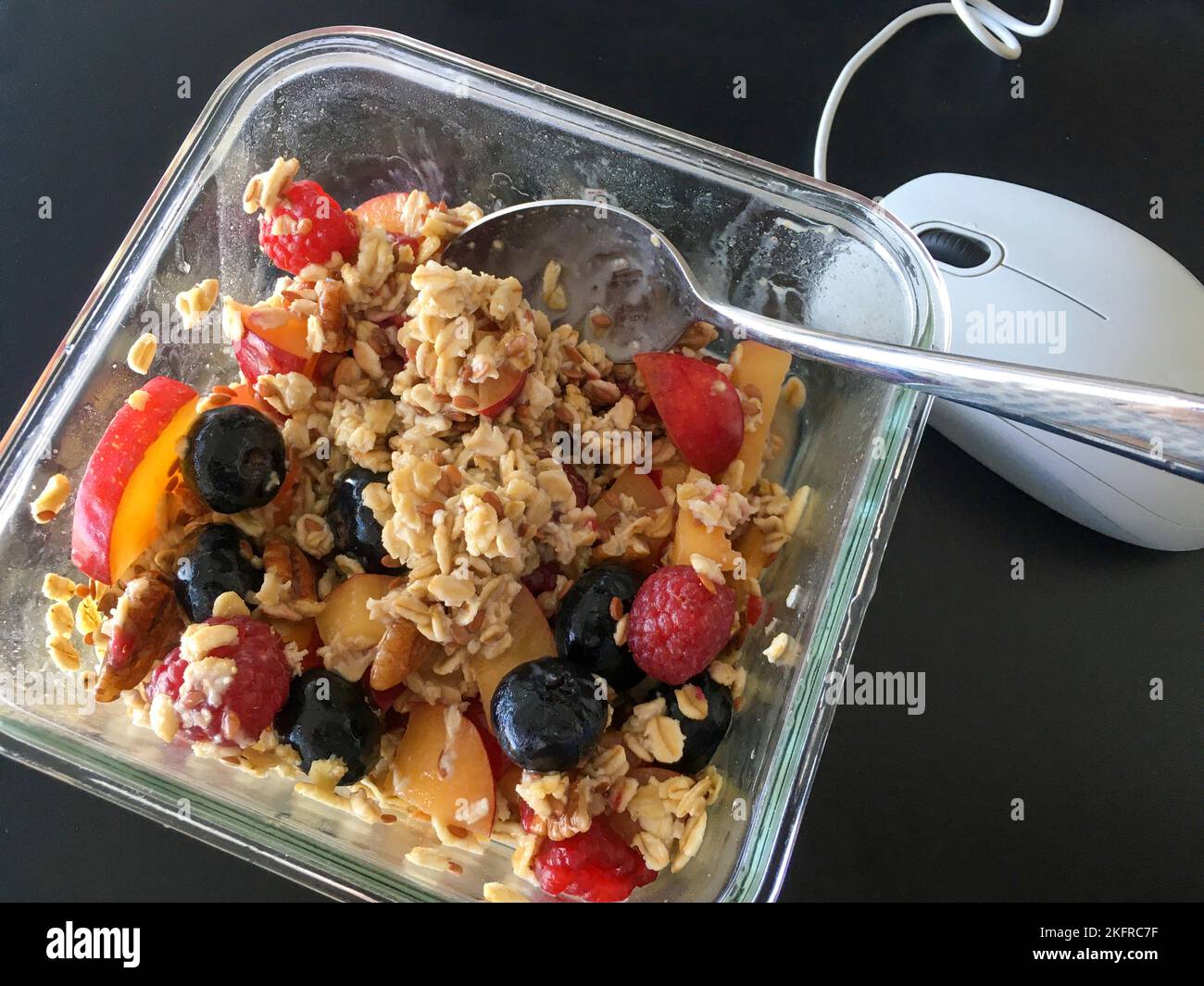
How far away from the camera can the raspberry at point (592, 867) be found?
814mm

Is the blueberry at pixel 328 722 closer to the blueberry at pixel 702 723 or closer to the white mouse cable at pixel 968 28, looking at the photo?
the blueberry at pixel 702 723

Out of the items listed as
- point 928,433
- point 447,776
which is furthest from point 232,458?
point 928,433

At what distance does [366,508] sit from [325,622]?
12 cm

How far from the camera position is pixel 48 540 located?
0.93 metres

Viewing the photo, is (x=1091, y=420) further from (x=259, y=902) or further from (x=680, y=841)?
(x=259, y=902)

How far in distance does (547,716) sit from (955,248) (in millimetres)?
755

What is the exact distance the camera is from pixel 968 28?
4.34 feet

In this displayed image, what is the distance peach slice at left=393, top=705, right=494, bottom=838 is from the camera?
856 mm

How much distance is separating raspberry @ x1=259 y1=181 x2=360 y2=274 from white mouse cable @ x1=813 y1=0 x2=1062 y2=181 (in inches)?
25.4

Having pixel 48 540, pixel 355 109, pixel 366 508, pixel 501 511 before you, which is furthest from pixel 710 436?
pixel 48 540

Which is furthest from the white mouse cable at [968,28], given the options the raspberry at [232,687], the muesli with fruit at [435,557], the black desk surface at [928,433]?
the raspberry at [232,687]

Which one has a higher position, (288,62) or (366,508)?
(288,62)

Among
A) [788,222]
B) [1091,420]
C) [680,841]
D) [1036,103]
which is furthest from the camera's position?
[1036,103]
